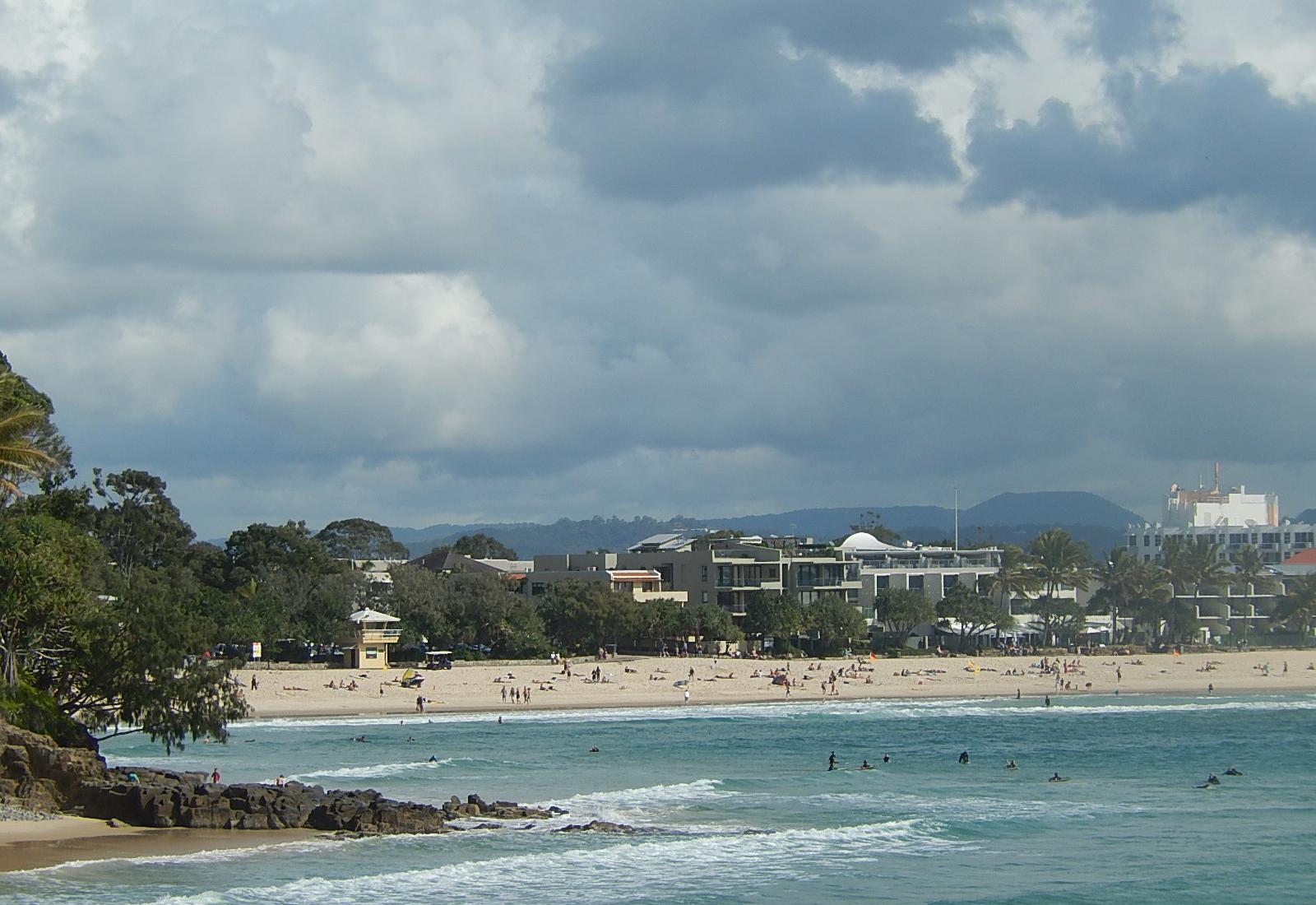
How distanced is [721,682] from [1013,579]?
163 ft

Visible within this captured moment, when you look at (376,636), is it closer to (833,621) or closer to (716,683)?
(716,683)

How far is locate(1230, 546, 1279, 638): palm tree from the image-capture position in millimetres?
144250

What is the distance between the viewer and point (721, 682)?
295 feet

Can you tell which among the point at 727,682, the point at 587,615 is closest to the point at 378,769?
the point at 727,682

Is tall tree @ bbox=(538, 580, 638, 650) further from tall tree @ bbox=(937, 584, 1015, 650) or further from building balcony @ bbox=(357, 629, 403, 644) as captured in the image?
tall tree @ bbox=(937, 584, 1015, 650)

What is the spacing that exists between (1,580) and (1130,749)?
43.1 meters

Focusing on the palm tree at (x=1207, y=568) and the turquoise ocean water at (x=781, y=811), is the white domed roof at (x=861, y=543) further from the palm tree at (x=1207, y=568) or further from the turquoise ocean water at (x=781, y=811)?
the turquoise ocean water at (x=781, y=811)

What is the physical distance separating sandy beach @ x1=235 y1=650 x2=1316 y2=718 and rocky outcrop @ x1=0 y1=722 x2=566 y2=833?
34977mm

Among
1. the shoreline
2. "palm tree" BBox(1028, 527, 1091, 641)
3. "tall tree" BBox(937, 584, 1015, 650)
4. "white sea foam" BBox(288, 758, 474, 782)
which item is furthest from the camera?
"palm tree" BBox(1028, 527, 1091, 641)

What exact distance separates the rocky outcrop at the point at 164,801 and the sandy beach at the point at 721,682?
3498 cm

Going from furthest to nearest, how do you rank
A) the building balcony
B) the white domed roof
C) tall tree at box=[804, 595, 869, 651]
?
the white domed roof, tall tree at box=[804, 595, 869, 651], the building balcony

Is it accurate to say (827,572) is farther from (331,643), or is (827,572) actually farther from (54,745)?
(54,745)

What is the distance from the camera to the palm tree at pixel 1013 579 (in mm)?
131625

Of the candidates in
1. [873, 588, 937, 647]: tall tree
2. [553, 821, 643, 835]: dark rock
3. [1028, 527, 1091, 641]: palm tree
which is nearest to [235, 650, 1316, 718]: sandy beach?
[873, 588, 937, 647]: tall tree
